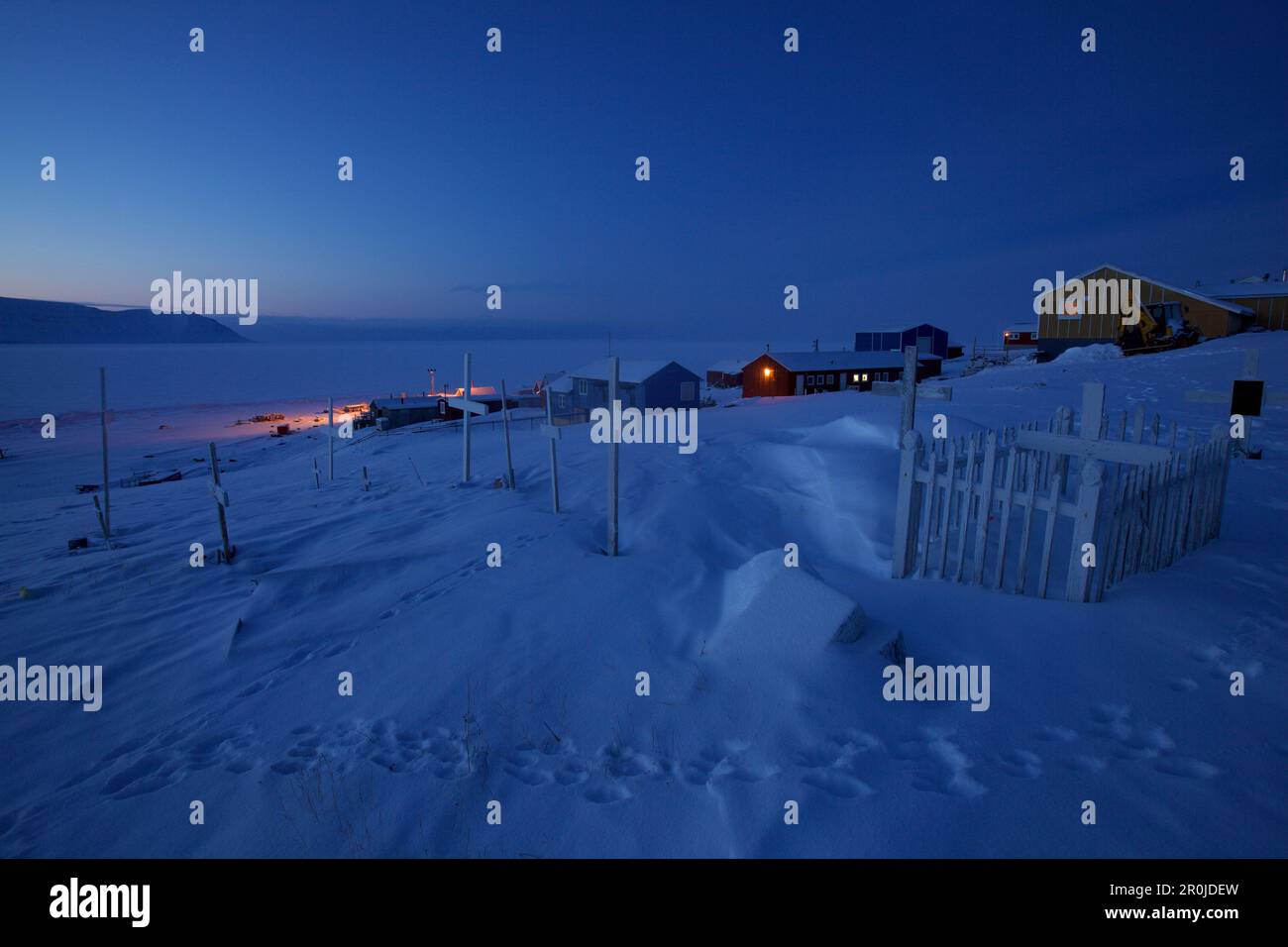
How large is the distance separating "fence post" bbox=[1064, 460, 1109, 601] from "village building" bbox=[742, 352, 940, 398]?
1639 inches

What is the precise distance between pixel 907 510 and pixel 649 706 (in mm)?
3891

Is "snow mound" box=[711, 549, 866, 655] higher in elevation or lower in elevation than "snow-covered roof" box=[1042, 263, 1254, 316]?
lower

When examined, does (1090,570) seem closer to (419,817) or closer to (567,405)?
(419,817)

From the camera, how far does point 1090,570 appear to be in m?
5.57

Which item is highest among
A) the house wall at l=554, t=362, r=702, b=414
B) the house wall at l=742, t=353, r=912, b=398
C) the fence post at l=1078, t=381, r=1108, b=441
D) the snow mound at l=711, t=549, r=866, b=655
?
the house wall at l=742, t=353, r=912, b=398

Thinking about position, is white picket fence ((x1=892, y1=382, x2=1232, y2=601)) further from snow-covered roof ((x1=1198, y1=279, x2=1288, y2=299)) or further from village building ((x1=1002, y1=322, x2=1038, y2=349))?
village building ((x1=1002, y1=322, x2=1038, y2=349))

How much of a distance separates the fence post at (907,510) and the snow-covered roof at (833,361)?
4169 centimetres

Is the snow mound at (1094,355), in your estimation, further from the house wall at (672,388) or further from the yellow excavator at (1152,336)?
the house wall at (672,388)

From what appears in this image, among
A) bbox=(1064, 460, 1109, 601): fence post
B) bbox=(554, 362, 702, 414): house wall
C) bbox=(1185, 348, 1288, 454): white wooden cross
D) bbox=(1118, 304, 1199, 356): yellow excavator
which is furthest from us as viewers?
bbox=(554, 362, 702, 414): house wall

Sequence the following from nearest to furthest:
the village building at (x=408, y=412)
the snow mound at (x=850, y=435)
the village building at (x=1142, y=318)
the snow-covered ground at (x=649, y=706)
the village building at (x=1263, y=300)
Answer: the snow-covered ground at (x=649, y=706) < the snow mound at (x=850, y=435) < the village building at (x=1142, y=318) < the village building at (x=1263, y=300) < the village building at (x=408, y=412)

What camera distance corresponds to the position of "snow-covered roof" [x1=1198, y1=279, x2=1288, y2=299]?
3728 centimetres

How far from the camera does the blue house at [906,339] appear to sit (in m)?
61.9

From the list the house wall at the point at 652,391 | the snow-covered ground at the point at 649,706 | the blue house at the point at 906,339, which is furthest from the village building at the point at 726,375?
the snow-covered ground at the point at 649,706

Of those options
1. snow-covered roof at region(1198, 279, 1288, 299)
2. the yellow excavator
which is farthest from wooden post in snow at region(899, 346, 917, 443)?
snow-covered roof at region(1198, 279, 1288, 299)
